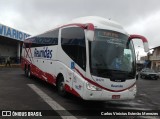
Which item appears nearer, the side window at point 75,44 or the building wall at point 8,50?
the side window at point 75,44

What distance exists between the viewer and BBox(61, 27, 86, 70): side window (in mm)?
10912

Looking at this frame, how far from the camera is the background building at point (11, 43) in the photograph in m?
41.9

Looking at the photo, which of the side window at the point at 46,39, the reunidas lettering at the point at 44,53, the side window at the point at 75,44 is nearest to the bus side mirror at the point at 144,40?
the side window at the point at 75,44

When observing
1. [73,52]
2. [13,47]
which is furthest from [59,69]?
[13,47]

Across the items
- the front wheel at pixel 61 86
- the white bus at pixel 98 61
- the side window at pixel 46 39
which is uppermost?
the side window at pixel 46 39

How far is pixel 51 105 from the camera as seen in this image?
10.8 metres

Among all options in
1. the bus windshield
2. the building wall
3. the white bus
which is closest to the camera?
the white bus

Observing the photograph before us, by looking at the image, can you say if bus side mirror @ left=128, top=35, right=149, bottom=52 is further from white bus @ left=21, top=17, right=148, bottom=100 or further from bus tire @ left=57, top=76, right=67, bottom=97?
bus tire @ left=57, top=76, right=67, bottom=97

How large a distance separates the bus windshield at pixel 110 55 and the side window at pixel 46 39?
13.6ft

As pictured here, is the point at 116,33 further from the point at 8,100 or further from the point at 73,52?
the point at 8,100

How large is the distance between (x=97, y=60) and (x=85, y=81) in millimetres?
864

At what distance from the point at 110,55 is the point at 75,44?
5.81 ft

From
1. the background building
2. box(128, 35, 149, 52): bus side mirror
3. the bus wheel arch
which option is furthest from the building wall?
box(128, 35, 149, 52): bus side mirror

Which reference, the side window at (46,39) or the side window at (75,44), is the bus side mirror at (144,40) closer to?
the side window at (75,44)
